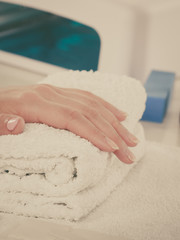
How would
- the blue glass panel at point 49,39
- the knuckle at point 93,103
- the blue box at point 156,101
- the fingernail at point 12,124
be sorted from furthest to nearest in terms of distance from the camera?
1. the blue glass panel at point 49,39
2. the blue box at point 156,101
3. the knuckle at point 93,103
4. the fingernail at point 12,124

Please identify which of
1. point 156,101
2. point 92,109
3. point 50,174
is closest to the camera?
point 50,174

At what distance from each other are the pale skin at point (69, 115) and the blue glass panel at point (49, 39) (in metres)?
0.90

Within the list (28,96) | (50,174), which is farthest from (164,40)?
(50,174)

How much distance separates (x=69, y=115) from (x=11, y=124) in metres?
0.09

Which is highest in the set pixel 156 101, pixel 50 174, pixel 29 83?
pixel 50 174

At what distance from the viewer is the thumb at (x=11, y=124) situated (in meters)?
0.55

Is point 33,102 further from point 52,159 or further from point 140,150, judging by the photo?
point 140,150

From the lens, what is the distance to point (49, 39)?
1.68 m

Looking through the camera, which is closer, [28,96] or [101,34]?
[28,96]

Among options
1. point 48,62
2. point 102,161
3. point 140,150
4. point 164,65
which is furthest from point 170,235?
point 48,62

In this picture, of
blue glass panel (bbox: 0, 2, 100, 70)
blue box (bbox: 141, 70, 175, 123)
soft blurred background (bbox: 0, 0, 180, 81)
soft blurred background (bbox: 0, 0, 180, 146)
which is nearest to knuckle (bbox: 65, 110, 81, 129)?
blue box (bbox: 141, 70, 175, 123)

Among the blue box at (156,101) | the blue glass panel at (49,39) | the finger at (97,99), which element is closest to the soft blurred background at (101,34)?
Answer: the blue glass panel at (49,39)

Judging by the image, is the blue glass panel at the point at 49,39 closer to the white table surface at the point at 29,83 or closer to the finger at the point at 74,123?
the white table surface at the point at 29,83

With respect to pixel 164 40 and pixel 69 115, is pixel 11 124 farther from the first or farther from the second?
pixel 164 40
